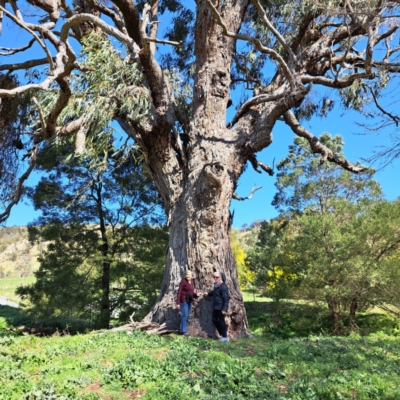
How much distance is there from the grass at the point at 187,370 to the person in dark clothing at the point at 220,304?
35 cm

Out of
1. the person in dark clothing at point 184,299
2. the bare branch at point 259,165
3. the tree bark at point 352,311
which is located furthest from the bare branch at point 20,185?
the tree bark at point 352,311

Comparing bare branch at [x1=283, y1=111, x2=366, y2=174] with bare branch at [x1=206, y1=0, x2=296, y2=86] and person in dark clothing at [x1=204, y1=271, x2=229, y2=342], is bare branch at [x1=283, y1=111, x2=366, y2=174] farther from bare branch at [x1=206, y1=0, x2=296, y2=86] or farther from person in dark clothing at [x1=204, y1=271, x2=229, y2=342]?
person in dark clothing at [x1=204, y1=271, x2=229, y2=342]

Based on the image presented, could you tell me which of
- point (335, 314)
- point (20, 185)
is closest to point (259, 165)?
point (20, 185)

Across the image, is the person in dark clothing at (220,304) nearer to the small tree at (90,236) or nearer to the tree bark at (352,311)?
the small tree at (90,236)

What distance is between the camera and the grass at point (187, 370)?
347 cm

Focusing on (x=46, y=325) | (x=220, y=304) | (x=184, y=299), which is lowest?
(x=46, y=325)

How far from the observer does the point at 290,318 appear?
1480 centimetres

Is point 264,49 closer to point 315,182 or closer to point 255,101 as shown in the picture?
point 255,101

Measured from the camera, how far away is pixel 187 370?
13.3 feet

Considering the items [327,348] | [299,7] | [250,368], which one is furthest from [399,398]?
[299,7]

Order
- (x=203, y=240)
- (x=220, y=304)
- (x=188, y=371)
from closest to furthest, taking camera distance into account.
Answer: (x=188, y=371), (x=220, y=304), (x=203, y=240)

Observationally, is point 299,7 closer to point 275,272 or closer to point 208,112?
point 208,112

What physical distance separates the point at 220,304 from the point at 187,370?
2.18 m

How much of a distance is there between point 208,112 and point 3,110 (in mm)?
4658
